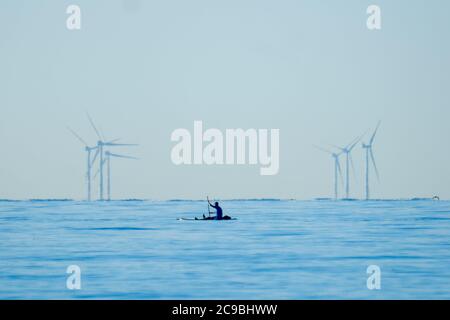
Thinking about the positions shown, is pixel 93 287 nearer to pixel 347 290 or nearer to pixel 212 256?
pixel 347 290

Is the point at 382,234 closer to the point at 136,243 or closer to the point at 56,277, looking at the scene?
the point at 136,243

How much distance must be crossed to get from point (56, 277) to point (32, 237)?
26.8 meters

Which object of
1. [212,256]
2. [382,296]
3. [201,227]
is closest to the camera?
[382,296]

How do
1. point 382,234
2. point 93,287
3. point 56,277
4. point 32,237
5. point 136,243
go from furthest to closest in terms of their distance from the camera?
1. point 382,234
2. point 32,237
3. point 136,243
4. point 56,277
5. point 93,287

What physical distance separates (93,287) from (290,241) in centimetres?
2756

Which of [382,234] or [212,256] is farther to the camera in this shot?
[382,234]

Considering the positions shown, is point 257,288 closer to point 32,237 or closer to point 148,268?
point 148,268

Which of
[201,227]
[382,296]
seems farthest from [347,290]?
[201,227]

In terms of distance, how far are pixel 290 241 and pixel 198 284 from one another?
996 inches
